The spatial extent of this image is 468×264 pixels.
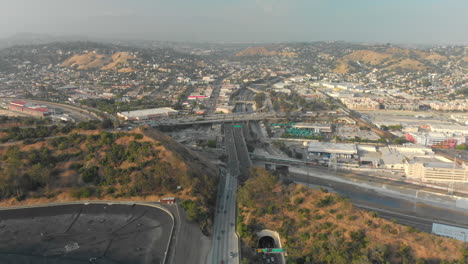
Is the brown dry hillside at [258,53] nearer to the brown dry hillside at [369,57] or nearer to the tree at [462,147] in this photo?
the brown dry hillside at [369,57]

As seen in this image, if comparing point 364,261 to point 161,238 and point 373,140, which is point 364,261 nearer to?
point 161,238

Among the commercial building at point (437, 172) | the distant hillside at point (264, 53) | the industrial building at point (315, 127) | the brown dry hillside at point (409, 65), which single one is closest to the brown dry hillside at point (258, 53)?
the distant hillside at point (264, 53)

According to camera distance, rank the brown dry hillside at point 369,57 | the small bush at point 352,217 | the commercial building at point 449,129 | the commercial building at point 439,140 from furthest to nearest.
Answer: the brown dry hillside at point 369,57
the commercial building at point 449,129
the commercial building at point 439,140
the small bush at point 352,217

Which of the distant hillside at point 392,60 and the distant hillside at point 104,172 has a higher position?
the distant hillside at point 392,60

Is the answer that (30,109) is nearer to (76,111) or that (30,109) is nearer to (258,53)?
(76,111)

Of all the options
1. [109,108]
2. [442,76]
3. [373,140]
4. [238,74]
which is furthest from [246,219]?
[442,76]

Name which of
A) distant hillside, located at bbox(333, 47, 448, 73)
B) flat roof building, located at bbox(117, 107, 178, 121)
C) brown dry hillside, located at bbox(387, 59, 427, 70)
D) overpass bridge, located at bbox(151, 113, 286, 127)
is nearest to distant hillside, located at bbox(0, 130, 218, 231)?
overpass bridge, located at bbox(151, 113, 286, 127)

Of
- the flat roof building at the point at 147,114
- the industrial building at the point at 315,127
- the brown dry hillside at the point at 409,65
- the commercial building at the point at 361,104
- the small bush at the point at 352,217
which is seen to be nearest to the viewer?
the small bush at the point at 352,217
